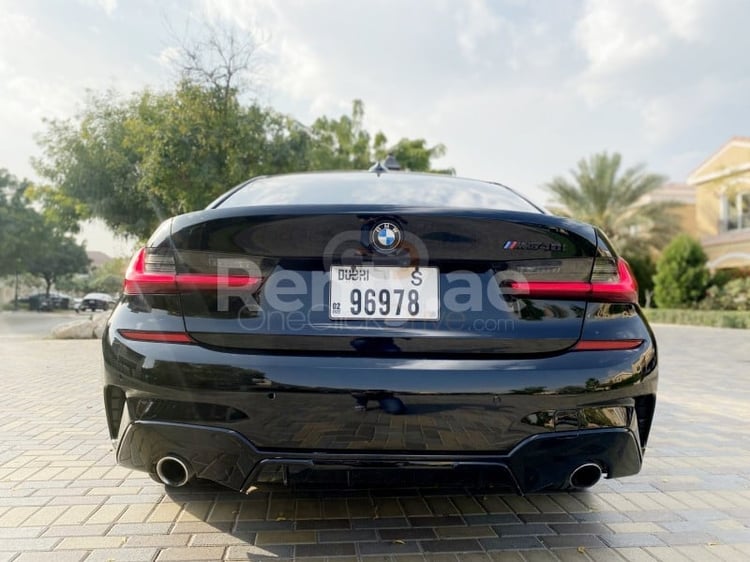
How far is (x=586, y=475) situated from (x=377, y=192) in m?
1.40

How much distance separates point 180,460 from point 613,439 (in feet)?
4.78

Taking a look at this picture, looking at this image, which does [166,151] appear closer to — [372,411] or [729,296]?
[372,411]

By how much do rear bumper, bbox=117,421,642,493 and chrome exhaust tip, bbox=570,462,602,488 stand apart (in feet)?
0.07

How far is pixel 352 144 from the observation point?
31328 millimetres

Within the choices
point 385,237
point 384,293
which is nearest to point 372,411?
A: point 384,293

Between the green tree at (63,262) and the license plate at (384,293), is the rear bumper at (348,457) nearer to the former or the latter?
the license plate at (384,293)

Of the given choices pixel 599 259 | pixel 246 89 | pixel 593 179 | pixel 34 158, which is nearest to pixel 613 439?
pixel 599 259

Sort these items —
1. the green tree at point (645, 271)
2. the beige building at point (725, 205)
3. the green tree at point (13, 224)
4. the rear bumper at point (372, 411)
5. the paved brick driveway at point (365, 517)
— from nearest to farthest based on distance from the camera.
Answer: the rear bumper at point (372, 411) < the paved brick driveway at point (365, 517) < the beige building at point (725, 205) < the green tree at point (645, 271) < the green tree at point (13, 224)

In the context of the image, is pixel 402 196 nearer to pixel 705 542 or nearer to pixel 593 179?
pixel 705 542

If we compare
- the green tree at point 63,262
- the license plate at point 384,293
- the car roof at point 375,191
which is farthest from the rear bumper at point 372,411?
the green tree at point 63,262

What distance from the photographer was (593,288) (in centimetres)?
194

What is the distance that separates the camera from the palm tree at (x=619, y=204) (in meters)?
26.1

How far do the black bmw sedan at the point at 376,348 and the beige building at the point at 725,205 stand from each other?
26.6 meters

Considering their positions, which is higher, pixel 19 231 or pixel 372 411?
pixel 19 231
